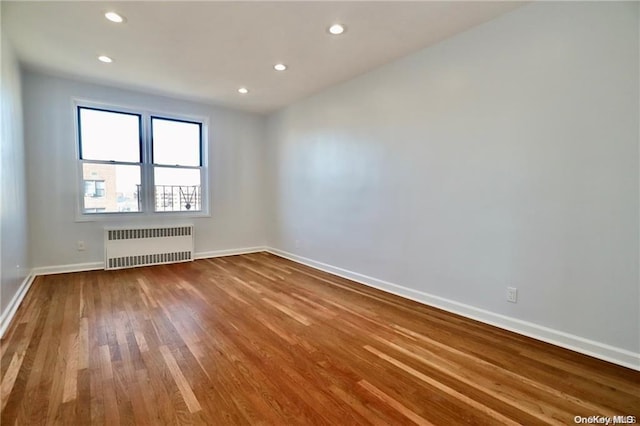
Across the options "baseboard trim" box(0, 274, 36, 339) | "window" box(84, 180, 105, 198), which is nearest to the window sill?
"window" box(84, 180, 105, 198)

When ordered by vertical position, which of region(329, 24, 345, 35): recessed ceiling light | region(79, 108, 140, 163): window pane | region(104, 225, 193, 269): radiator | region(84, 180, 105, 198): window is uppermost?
region(329, 24, 345, 35): recessed ceiling light

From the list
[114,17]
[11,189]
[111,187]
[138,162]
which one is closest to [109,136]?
[138,162]

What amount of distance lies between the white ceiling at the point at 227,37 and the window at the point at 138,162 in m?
0.75

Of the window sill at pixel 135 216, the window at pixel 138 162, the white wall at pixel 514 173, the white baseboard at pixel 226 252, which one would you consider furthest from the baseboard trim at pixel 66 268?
the white wall at pixel 514 173

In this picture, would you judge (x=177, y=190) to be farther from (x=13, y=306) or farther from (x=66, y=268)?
(x=13, y=306)

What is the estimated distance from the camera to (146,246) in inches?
186

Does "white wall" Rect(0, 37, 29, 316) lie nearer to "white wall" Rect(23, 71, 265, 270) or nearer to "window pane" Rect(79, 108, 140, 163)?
"white wall" Rect(23, 71, 265, 270)

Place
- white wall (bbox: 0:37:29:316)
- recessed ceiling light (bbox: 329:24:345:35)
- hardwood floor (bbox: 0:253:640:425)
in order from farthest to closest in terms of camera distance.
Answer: recessed ceiling light (bbox: 329:24:345:35) → white wall (bbox: 0:37:29:316) → hardwood floor (bbox: 0:253:640:425)

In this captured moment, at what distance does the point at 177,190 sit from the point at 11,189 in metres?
2.32

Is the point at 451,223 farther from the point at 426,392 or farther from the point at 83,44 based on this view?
the point at 83,44

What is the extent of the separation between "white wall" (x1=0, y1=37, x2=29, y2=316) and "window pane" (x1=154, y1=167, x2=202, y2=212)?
63.8 inches

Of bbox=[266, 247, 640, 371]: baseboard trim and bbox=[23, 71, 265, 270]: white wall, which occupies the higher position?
bbox=[23, 71, 265, 270]: white wall

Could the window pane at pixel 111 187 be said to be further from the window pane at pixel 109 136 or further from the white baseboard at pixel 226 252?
the white baseboard at pixel 226 252

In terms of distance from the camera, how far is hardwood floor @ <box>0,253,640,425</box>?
1.59m
